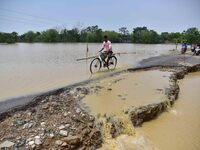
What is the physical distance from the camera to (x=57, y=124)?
5059 mm

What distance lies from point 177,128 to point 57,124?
301cm

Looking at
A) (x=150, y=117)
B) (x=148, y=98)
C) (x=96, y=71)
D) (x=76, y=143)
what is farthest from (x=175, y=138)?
(x=96, y=71)

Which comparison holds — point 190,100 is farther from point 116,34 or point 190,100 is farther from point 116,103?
point 116,34

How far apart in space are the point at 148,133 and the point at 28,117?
9.24 feet

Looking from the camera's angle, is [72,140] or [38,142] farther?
[72,140]

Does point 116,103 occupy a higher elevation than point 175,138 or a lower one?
higher

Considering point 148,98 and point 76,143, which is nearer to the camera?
point 76,143

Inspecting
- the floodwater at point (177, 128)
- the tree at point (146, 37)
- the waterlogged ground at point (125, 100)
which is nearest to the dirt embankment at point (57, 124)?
the waterlogged ground at point (125, 100)

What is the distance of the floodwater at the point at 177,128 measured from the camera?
5.30 meters

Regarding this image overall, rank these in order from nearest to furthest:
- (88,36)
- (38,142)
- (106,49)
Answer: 1. (38,142)
2. (106,49)
3. (88,36)

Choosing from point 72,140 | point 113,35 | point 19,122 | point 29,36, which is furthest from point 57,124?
point 113,35

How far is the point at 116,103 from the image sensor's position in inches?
264

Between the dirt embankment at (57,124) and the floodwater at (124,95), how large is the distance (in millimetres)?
328

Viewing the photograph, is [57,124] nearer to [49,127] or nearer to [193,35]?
[49,127]
